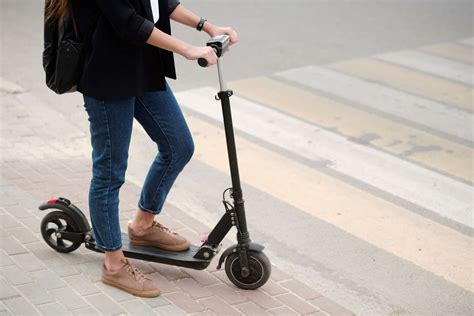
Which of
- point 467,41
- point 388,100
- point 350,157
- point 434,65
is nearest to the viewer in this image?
point 350,157

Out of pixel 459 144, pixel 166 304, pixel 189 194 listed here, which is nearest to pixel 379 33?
pixel 459 144

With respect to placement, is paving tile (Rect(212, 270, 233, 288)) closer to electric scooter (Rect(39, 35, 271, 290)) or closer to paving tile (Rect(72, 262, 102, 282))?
electric scooter (Rect(39, 35, 271, 290))

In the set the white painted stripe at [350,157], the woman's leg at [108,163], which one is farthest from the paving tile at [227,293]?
the white painted stripe at [350,157]

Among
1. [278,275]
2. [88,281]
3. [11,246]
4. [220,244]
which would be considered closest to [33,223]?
[11,246]

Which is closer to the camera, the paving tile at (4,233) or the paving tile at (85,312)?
the paving tile at (85,312)

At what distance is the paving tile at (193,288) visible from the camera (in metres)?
4.67

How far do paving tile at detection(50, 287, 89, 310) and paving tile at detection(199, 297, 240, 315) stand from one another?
62 centimetres

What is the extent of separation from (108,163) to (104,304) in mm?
725

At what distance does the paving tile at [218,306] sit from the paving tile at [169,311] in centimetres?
16

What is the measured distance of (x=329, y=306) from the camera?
4711 millimetres

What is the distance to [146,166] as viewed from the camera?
7027 millimetres

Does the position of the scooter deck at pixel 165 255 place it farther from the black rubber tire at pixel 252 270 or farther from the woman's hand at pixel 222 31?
the woman's hand at pixel 222 31

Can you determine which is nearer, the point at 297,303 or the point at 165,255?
the point at 297,303

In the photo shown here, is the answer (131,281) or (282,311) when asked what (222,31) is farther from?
(282,311)
